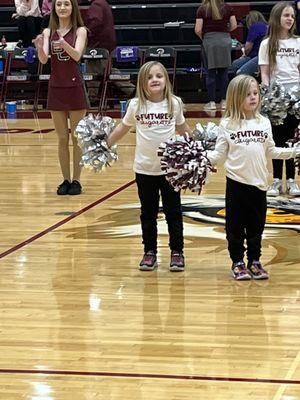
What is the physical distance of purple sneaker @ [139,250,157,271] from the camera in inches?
241

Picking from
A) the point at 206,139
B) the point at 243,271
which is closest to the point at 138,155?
the point at 206,139

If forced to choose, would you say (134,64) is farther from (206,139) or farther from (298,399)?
(298,399)

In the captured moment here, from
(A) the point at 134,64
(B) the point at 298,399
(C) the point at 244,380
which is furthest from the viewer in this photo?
(A) the point at 134,64

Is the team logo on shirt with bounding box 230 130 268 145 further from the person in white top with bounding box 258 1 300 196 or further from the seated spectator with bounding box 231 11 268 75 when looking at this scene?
the seated spectator with bounding box 231 11 268 75

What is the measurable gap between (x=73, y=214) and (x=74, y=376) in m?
3.78

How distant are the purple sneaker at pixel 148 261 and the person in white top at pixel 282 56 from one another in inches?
86.1

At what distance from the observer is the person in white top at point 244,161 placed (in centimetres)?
571

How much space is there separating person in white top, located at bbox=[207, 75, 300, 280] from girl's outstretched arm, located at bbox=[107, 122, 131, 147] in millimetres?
640

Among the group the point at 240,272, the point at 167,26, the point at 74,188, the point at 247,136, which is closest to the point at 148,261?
the point at 240,272

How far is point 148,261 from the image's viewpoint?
6121 mm

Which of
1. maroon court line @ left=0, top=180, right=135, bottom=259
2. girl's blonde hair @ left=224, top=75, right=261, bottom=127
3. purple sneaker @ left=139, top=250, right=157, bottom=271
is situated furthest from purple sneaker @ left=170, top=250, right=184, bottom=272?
maroon court line @ left=0, top=180, right=135, bottom=259

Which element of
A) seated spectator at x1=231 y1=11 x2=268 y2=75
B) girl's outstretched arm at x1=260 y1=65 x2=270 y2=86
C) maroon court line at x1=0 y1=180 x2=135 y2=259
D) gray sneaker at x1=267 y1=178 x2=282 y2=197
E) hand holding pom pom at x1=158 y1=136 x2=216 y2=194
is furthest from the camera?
seated spectator at x1=231 y1=11 x2=268 y2=75

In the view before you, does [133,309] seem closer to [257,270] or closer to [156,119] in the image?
[257,270]

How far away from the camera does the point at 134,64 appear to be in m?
17.0
